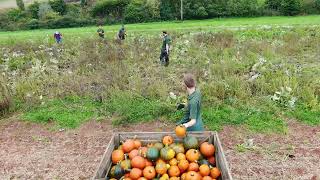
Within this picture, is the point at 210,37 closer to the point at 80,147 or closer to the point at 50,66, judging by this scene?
the point at 50,66

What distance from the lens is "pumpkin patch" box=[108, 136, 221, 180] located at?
166 inches

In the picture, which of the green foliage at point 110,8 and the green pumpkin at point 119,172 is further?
the green foliage at point 110,8

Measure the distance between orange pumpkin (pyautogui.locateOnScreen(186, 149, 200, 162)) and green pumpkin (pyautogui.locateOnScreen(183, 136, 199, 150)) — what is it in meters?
0.15

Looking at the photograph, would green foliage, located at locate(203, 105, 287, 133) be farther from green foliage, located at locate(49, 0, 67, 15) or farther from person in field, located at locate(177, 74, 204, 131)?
green foliage, located at locate(49, 0, 67, 15)

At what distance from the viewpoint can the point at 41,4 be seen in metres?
46.1

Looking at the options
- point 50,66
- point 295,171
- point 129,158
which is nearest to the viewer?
point 129,158

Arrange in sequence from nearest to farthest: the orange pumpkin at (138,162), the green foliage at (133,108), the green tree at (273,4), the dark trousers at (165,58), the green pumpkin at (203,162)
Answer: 1. the orange pumpkin at (138,162)
2. the green pumpkin at (203,162)
3. the green foliage at (133,108)
4. the dark trousers at (165,58)
5. the green tree at (273,4)

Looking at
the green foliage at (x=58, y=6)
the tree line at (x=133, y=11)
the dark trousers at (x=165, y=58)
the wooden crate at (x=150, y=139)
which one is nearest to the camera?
the wooden crate at (x=150, y=139)

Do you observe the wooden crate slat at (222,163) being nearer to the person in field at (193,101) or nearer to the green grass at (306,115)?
the person in field at (193,101)

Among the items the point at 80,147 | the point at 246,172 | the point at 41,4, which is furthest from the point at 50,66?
the point at 41,4

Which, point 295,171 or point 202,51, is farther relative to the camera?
point 202,51

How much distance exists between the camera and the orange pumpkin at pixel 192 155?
4395 mm

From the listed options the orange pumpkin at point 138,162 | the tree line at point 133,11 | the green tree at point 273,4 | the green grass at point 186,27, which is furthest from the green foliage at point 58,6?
the orange pumpkin at point 138,162

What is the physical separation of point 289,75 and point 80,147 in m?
5.19
